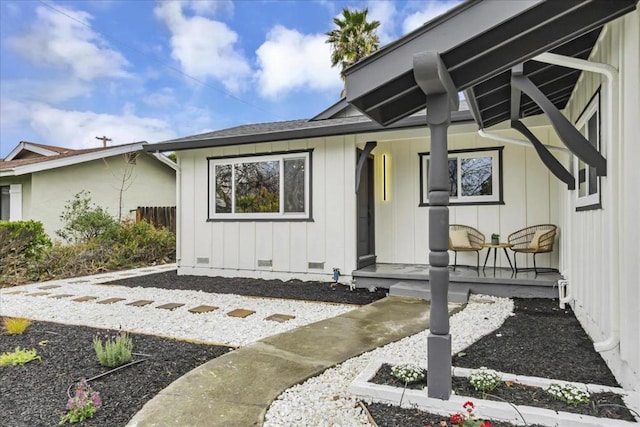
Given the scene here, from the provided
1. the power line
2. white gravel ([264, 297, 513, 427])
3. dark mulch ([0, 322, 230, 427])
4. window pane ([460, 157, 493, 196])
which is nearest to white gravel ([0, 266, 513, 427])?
white gravel ([264, 297, 513, 427])

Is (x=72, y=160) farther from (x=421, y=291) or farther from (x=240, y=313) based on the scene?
(x=421, y=291)

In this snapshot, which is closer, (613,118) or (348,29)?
(613,118)

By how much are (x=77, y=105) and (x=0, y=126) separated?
336 centimetres

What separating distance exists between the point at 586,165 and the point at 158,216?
11.2 metres

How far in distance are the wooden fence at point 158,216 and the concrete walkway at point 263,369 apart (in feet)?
30.2

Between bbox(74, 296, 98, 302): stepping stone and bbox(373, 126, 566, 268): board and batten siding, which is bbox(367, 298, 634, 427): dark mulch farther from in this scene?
bbox(74, 296, 98, 302): stepping stone

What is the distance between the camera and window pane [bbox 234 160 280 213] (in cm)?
716

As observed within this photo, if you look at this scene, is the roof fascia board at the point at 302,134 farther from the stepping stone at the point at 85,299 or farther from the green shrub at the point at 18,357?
the green shrub at the point at 18,357

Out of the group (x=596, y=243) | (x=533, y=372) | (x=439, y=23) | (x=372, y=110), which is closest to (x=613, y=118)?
(x=596, y=243)

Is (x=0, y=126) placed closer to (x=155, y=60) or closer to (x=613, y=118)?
(x=155, y=60)

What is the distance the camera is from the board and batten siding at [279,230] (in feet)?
21.7

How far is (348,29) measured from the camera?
13602mm

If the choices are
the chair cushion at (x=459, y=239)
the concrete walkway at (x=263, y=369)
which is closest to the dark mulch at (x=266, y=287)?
the concrete walkway at (x=263, y=369)

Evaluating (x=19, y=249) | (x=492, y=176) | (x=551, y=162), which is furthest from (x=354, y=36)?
(x=19, y=249)
